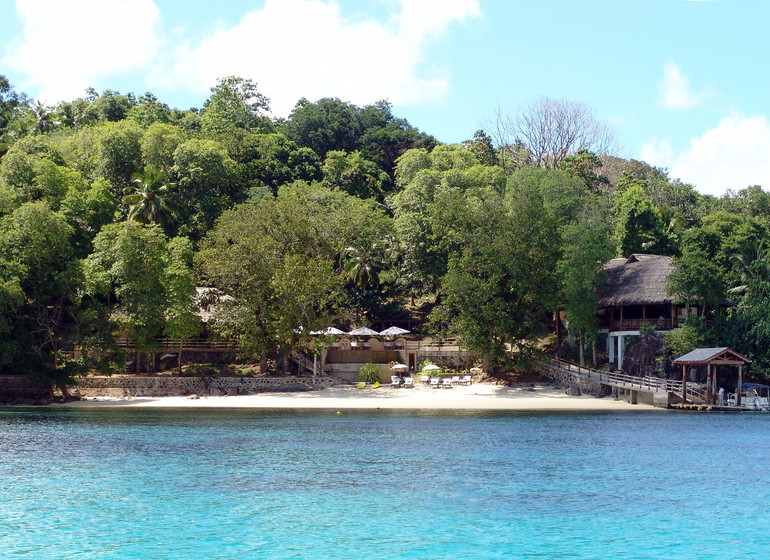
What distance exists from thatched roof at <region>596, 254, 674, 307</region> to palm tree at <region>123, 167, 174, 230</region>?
96.3 feet

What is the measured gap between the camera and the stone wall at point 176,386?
45094mm

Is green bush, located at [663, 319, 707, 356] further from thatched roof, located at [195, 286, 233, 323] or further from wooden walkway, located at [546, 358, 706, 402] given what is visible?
thatched roof, located at [195, 286, 233, 323]

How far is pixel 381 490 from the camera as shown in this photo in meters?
20.3

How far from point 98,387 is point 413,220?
74.0ft

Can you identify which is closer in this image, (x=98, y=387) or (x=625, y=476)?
(x=625, y=476)

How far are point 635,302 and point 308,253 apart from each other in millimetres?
20332

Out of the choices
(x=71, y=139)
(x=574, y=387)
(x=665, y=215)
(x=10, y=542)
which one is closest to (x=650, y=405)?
(x=574, y=387)

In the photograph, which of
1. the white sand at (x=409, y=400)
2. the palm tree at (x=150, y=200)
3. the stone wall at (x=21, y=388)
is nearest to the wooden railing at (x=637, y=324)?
the white sand at (x=409, y=400)

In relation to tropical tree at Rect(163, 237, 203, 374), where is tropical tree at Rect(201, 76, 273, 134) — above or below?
above

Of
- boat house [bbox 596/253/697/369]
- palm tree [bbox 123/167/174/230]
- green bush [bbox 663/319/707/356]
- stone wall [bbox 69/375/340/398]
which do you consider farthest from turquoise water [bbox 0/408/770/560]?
palm tree [bbox 123/167/174/230]

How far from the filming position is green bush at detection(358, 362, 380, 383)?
48438 millimetres

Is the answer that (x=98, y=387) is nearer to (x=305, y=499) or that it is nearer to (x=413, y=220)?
(x=413, y=220)

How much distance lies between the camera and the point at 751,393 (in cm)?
4178

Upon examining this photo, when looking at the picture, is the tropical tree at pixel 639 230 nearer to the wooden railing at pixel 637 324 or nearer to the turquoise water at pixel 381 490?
the wooden railing at pixel 637 324
